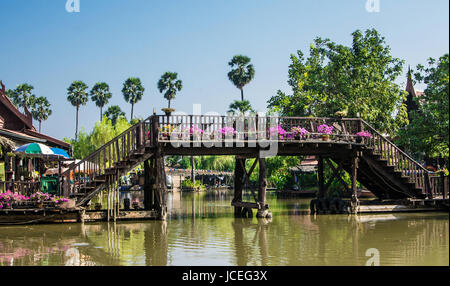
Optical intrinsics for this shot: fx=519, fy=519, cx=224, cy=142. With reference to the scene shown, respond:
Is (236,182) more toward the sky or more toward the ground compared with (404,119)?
more toward the ground

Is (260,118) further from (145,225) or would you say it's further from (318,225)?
(145,225)

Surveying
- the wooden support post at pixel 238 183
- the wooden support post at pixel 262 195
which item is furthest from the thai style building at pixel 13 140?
the wooden support post at pixel 262 195

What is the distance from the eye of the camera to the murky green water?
12062 mm

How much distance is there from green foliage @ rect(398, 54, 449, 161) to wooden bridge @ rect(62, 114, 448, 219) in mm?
813

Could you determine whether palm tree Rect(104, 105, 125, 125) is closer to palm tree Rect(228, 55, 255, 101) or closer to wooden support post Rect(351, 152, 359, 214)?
palm tree Rect(228, 55, 255, 101)

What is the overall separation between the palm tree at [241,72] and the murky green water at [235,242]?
174ft

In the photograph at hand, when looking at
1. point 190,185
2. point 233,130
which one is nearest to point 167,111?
point 233,130

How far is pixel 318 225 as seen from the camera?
19281 mm

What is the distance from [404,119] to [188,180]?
33433 mm

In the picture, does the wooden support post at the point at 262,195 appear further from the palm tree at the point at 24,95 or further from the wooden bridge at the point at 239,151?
the palm tree at the point at 24,95

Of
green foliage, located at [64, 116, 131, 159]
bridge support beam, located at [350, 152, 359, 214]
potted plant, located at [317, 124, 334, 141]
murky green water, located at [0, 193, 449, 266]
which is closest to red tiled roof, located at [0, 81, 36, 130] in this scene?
murky green water, located at [0, 193, 449, 266]

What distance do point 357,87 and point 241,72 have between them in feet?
143

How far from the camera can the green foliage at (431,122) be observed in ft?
65.6
